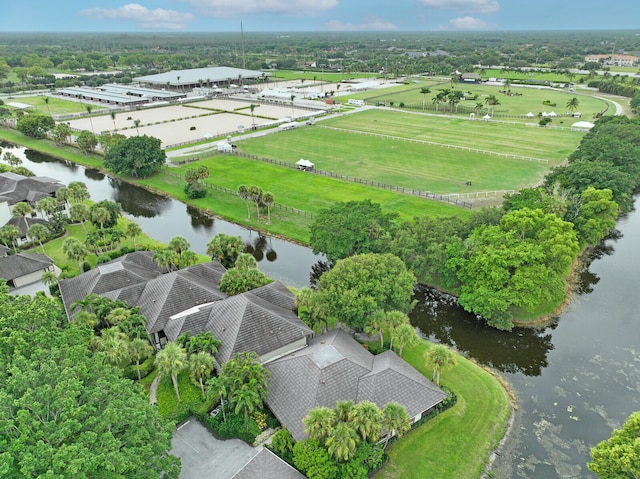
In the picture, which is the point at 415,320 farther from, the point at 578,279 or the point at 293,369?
the point at 578,279

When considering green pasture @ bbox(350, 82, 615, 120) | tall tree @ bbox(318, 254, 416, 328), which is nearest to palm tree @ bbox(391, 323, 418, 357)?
tall tree @ bbox(318, 254, 416, 328)

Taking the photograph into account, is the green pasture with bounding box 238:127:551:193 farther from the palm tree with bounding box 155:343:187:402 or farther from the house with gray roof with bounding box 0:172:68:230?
the palm tree with bounding box 155:343:187:402

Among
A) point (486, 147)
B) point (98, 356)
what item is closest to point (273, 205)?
point (98, 356)

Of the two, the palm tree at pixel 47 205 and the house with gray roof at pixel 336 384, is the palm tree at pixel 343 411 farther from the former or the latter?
the palm tree at pixel 47 205

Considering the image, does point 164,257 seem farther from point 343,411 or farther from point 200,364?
point 343,411

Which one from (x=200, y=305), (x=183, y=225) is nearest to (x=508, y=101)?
(x=183, y=225)
